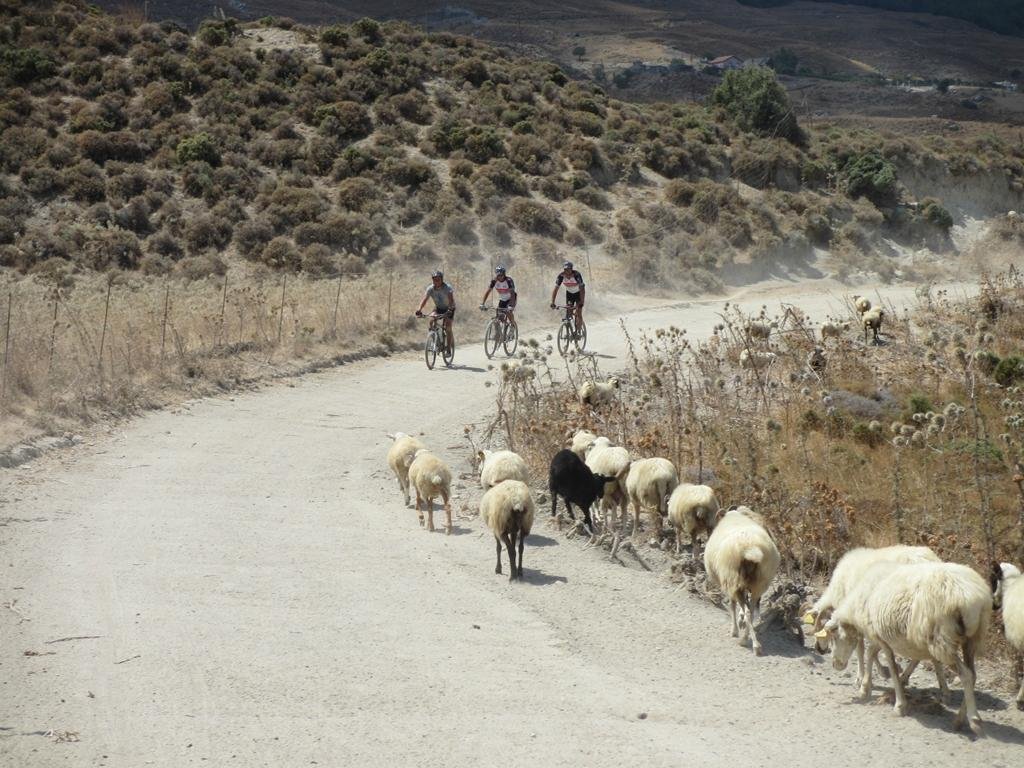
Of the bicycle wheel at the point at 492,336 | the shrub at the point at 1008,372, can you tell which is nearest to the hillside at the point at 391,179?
the bicycle wheel at the point at 492,336

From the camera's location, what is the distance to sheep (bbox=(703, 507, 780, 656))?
820 cm

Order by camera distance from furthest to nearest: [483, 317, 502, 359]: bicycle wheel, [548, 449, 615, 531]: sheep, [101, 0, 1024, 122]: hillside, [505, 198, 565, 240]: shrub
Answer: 1. [101, 0, 1024, 122]: hillside
2. [505, 198, 565, 240]: shrub
3. [483, 317, 502, 359]: bicycle wheel
4. [548, 449, 615, 531]: sheep

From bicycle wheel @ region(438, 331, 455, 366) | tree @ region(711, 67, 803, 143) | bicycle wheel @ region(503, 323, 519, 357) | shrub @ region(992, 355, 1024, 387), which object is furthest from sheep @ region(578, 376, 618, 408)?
tree @ region(711, 67, 803, 143)

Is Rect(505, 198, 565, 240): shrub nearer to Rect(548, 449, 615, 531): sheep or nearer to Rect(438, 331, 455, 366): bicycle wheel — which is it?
Rect(438, 331, 455, 366): bicycle wheel

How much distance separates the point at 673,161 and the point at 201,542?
1558 inches

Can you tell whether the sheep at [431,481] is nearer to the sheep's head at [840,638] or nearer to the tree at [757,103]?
the sheep's head at [840,638]

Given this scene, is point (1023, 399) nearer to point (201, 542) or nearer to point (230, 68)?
point (201, 542)

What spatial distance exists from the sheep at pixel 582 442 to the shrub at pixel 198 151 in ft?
113

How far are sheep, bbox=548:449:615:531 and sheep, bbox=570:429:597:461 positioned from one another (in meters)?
1.07

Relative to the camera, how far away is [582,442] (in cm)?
1275

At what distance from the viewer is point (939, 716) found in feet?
23.6

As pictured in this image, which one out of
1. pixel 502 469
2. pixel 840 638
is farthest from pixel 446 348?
pixel 840 638

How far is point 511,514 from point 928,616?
4.16 metres

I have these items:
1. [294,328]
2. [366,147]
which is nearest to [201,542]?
[294,328]
